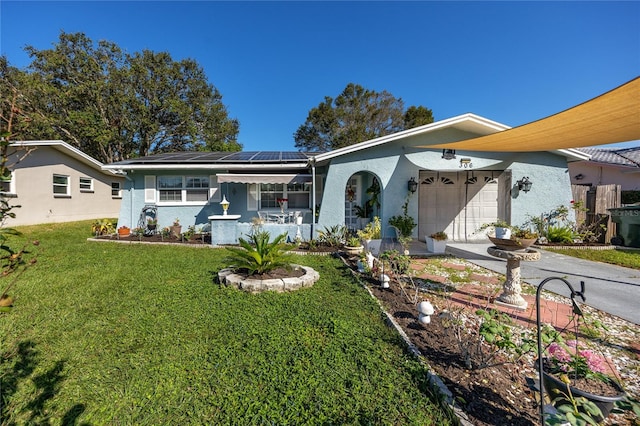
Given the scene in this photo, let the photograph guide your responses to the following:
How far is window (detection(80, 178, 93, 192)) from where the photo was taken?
71.7 feet

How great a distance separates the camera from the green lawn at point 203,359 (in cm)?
320

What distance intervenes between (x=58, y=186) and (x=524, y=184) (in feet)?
97.8

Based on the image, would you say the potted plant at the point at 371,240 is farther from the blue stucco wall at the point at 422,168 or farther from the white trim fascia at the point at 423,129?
the white trim fascia at the point at 423,129

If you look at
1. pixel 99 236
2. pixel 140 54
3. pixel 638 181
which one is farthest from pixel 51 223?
pixel 638 181

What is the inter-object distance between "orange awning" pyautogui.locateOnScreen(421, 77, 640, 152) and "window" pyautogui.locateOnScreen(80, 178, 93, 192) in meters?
27.0

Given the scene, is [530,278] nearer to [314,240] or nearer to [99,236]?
[314,240]

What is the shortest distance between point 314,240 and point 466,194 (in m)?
8.36

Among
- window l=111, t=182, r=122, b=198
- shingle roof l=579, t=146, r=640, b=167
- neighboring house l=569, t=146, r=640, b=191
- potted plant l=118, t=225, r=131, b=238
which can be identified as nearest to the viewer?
potted plant l=118, t=225, r=131, b=238

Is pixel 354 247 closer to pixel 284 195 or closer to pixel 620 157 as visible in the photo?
pixel 284 195

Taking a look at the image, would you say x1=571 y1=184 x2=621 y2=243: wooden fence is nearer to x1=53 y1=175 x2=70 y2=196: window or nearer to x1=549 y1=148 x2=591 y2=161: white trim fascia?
x1=549 y1=148 x2=591 y2=161: white trim fascia

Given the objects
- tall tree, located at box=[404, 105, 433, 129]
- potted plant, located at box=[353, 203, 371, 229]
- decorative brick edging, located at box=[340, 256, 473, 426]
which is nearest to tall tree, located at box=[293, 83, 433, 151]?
tall tree, located at box=[404, 105, 433, 129]

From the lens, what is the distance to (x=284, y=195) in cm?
1546

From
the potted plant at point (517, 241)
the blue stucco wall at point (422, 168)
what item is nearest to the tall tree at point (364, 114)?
the blue stucco wall at point (422, 168)

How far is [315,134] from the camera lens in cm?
4153
